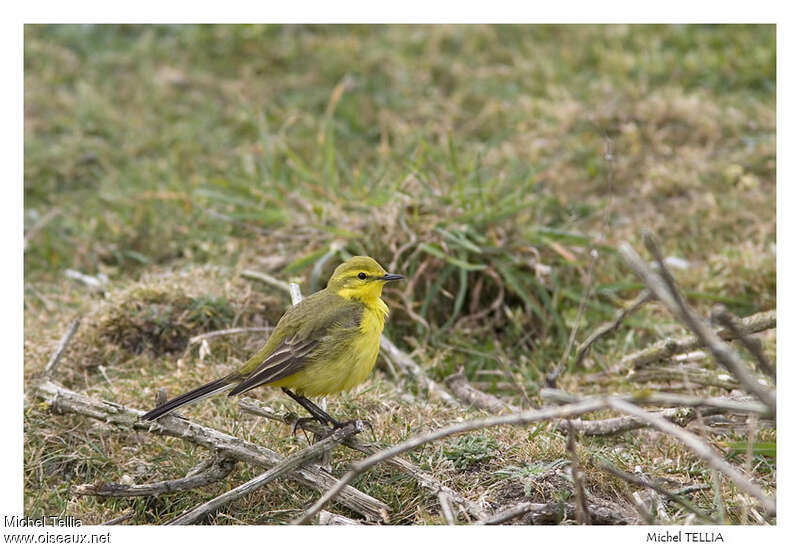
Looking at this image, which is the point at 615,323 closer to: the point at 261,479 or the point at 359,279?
the point at 359,279

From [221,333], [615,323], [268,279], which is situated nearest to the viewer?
[615,323]

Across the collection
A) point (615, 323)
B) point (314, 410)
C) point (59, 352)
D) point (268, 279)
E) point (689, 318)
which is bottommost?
point (314, 410)

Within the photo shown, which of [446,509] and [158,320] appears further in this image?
[158,320]

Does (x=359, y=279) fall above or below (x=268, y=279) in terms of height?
above

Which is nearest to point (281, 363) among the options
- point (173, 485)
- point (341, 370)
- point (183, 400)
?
point (341, 370)

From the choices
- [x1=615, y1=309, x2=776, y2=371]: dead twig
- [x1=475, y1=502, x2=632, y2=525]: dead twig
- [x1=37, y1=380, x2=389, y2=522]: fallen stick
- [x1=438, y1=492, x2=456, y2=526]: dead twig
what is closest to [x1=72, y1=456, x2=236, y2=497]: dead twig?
[x1=37, y1=380, x2=389, y2=522]: fallen stick

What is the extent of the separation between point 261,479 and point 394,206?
273cm

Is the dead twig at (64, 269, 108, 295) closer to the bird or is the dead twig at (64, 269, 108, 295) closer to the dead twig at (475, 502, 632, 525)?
the bird

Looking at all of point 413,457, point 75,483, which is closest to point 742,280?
point 413,457

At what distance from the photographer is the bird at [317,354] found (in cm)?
384

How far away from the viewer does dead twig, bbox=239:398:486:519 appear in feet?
11.7

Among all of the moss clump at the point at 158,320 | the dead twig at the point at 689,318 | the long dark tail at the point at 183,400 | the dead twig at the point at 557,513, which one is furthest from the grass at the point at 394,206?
the dead twig at the point at 689,318

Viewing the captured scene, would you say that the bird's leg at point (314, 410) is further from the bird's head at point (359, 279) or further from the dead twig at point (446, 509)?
the dead twig at point (446, 509)

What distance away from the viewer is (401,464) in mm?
3729
